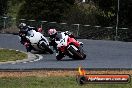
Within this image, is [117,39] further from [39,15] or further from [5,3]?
[5,3]

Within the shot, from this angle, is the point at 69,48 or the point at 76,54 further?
the point at 69,48

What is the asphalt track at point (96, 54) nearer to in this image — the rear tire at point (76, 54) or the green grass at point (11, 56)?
the rear tire at point (76, 54)

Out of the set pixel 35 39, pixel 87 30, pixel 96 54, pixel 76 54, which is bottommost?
pixel 87 30

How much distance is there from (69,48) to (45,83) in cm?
824

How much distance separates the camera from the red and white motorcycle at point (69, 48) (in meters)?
20.9

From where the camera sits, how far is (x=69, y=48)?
68.6ft

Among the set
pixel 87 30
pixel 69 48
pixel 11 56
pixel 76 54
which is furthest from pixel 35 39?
pixel 87 30

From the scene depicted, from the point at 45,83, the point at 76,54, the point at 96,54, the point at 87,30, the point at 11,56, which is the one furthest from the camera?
the point at 87,30

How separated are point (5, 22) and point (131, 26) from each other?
10.8 metres

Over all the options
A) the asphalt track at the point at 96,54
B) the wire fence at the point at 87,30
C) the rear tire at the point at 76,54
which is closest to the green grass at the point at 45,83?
the asphalt track at the point at 96,54

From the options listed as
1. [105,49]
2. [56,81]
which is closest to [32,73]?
[56,81]

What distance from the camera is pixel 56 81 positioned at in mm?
13070

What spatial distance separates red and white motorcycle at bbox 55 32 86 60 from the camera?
20859 mm

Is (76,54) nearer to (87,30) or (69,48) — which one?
(69,48)
